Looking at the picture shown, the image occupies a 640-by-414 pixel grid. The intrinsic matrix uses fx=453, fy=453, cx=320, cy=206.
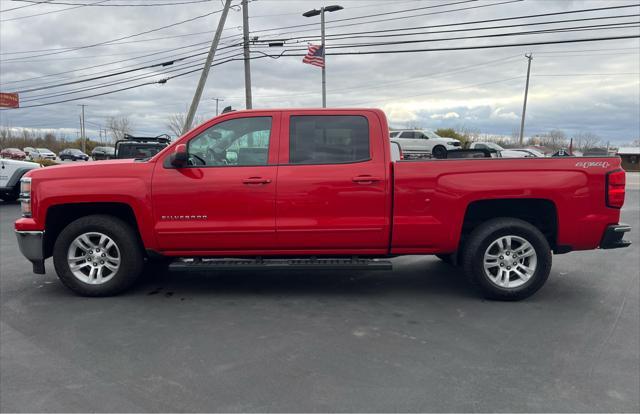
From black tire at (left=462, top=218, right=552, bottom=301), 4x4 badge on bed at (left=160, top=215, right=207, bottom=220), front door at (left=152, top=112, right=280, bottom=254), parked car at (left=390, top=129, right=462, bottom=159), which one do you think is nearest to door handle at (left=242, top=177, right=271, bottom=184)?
front door at (left=152, top=112, right=280, bottom=254)

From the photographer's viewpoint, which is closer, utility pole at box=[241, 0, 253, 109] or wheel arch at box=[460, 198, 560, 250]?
wheel arch at box=[460, 198, 560, 250]

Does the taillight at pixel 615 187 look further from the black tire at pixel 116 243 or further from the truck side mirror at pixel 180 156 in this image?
the black tire at pixel 116 243

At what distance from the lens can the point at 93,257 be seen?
4.73 metres

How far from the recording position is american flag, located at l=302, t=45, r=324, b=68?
20.3 m

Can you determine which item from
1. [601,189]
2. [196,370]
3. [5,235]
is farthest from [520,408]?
[5,235]

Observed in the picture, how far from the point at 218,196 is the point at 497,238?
113 inches

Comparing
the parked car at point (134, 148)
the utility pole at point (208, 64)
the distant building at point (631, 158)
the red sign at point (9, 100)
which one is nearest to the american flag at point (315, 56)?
the utility pole at point (208, 64)

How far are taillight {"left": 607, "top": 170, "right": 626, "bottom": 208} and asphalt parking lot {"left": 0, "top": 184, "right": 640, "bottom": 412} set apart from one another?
3.61ft

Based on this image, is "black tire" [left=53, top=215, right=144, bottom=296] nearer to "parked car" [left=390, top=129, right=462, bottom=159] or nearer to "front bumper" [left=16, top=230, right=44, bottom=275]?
"front bumper" [left=16, top=230, right=44, bottom=275]

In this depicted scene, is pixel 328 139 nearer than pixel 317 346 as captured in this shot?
No

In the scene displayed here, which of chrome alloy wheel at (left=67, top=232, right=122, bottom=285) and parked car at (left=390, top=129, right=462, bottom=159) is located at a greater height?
parked car at (left=390, top=129, right=462, bottom=159)

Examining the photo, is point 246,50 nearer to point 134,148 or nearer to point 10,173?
point 134,148

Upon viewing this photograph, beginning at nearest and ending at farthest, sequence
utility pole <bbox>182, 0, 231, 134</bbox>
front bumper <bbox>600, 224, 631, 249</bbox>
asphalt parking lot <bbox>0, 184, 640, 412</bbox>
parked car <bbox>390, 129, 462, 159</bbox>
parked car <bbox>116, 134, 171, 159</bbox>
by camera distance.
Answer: asphalt parking lot <bbox>0, 184, 640, 412</bbox>
front bumper <bbox>600, 224, 631, 249</bbox>
parked car <bbox>116, 134, 171, 159</bbox>
utility pole <bbox>182, 0, 231, 134</bbox>
parked car <bbox>390, 129, 462, 159</bbox>

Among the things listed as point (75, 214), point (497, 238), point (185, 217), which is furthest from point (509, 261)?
point (75, 214)
